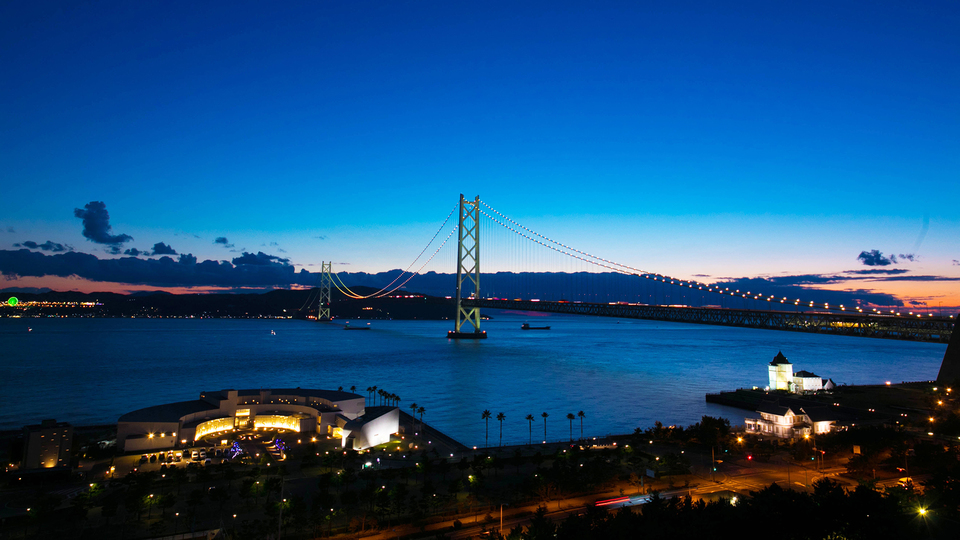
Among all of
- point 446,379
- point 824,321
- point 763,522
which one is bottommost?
point 446,379

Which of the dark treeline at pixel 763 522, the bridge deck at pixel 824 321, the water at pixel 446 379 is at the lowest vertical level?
the water at pixel 446 379

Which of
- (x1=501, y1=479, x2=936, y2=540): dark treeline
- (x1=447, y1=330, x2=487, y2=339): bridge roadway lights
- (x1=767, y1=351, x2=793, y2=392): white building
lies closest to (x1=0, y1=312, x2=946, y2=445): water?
(x1=767, y1=351, x2=793, y2=392): white building

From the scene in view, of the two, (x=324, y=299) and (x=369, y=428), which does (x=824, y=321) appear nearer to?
(x=369, y=428)

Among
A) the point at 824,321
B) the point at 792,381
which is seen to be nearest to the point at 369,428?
the point at 792,381


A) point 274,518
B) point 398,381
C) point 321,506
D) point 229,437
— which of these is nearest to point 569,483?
point 321,506

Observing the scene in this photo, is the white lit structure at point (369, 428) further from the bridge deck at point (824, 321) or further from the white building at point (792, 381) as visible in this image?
the white building at point (792, 381)

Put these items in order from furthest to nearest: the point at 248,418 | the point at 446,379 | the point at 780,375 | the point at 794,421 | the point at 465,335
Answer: the point at 465,335 < the point at 446,379 < the point at 780,375 < the point at 248,418 < the point at 794,421

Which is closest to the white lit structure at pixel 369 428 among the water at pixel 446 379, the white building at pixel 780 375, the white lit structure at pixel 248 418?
the white lit structure at pixel 248 418
